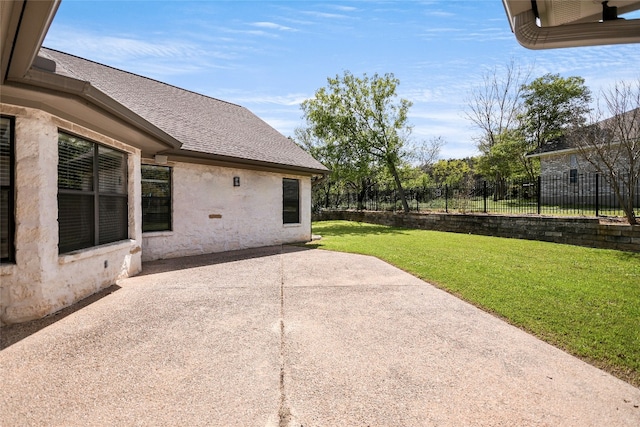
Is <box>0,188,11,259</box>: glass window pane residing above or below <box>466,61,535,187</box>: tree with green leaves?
below

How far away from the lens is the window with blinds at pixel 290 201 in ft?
36.0

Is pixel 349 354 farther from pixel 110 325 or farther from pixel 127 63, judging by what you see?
pixel 127 63

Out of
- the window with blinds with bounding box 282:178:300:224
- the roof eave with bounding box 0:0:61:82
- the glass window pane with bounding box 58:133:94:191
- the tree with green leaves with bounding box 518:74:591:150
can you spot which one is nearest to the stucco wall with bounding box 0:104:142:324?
the glass window pane with bounding box 58:133:94:191

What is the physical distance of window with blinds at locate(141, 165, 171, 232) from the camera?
7629 millimetres

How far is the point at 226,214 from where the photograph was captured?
29.9 ft

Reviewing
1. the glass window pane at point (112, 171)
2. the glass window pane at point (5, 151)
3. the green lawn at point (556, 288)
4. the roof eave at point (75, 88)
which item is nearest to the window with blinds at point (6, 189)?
the glass window pane at point (5, 151)

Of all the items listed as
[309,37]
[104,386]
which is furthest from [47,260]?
[309,37]

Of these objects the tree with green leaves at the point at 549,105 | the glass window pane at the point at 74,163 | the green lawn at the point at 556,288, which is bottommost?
the green lawn at the point at 556,288

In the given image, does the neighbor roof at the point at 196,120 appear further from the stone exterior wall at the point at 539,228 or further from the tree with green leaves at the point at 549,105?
the tree with green leaves at the point at 549,105

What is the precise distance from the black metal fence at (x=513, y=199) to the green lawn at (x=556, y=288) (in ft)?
15.1

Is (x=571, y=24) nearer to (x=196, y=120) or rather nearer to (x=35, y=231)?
(x=35, y=231)

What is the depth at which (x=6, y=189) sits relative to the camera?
3766 mm

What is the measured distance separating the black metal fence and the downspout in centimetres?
Answer: 960

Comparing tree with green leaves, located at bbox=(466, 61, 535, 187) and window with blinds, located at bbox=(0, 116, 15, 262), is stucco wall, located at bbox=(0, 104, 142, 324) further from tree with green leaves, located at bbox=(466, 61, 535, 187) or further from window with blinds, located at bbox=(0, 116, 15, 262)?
tree with green leaves, located at bbox=(466, 61, 535, 187)
